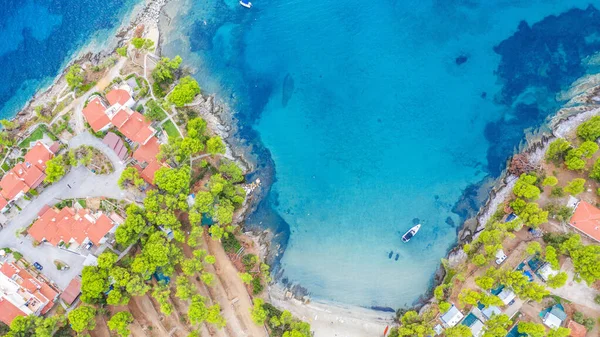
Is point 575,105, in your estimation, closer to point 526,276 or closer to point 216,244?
point 526,276

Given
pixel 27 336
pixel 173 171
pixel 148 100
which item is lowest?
pixel 27 336

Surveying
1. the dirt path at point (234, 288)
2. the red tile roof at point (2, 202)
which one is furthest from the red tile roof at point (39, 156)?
the dirt path at point (234, 288)

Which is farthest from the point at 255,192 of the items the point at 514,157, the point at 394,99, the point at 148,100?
the point at 514,157

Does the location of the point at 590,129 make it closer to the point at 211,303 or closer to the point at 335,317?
the point at 335,317

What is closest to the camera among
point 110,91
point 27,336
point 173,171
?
point 27,336

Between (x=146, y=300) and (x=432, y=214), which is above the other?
(x=146, y=300)

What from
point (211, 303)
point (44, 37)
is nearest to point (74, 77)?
point (44, 37)
